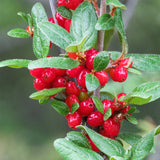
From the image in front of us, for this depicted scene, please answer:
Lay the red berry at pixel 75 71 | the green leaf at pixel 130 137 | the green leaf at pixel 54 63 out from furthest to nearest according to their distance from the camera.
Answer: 1. the green leaf at pixel 130 137
2. the red berry at pixel 75 71
3. the green leaf at pixel 54 63

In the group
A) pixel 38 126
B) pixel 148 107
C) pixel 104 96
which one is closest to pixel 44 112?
pixel 38 126

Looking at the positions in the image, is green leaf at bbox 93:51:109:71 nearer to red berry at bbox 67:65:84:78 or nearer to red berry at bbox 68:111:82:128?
red berry at bbox 67:65:84:78

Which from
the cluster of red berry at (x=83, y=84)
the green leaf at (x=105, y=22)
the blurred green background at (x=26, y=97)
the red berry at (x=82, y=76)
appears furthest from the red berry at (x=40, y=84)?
the blurred green background at (x=26, y=97)

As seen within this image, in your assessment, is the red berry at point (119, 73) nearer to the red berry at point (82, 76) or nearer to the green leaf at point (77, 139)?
the red berry at point (82, 76)

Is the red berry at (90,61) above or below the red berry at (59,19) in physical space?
below

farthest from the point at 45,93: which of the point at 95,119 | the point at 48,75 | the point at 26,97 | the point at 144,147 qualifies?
the point at 26,97

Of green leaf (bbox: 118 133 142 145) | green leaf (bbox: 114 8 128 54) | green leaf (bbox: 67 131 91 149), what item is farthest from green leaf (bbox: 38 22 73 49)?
green leaf (bbox: 118 133 142 145)

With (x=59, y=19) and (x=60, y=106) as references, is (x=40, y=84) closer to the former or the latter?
(x=60, y=106)
